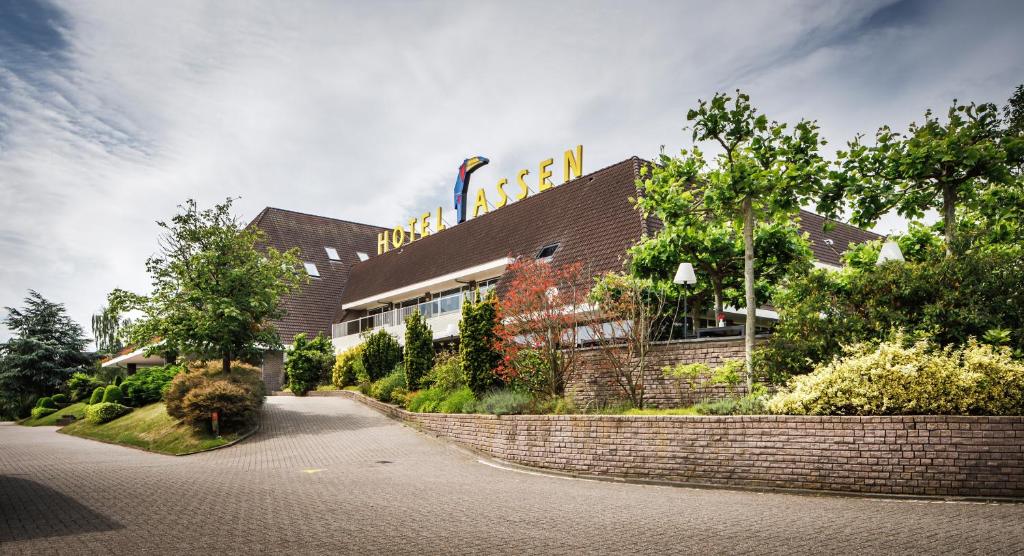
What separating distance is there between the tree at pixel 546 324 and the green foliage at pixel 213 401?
8059 millimetres

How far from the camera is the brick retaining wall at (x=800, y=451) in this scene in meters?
8.46

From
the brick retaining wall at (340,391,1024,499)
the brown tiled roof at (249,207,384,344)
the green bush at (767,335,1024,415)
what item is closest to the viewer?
the brick retaining wall at (340,391,1024,499)

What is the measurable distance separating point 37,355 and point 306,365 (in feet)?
61.9

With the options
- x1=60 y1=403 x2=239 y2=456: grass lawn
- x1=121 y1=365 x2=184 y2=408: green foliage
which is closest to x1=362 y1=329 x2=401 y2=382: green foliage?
x1=60 y1=403 x2=239 y2=456: grass lawn

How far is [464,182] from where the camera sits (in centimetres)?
3812

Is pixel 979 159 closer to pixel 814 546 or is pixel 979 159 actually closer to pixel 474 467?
pixel 814 546

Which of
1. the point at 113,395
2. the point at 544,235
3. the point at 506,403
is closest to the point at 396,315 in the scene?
the point at 544,235

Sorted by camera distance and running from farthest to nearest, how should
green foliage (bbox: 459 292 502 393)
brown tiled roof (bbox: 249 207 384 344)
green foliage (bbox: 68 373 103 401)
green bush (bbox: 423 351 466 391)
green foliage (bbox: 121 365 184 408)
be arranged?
brown tiled roof (bbox: 249 207 384 344) < green foliage (bbox: 68 373 103 401) < green foliage (bbox: 121 365 184 408) < green bush (bbox: 423 351 466 391) < green foliage (bbox: 459 292 502 393)

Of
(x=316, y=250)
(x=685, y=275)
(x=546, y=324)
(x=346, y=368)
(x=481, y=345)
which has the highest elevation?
(x=316, y=250)

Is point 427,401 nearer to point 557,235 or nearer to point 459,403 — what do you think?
point 459,403

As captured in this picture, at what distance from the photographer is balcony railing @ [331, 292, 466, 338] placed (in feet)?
88.5

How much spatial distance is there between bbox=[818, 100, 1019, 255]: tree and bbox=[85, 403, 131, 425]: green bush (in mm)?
26053

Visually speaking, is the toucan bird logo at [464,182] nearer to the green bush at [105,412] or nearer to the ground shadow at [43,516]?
the green bush at [105,412]

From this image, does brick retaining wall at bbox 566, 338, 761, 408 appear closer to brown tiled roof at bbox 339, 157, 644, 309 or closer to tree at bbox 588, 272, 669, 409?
tree at bbox 588, 272, 669, 409
